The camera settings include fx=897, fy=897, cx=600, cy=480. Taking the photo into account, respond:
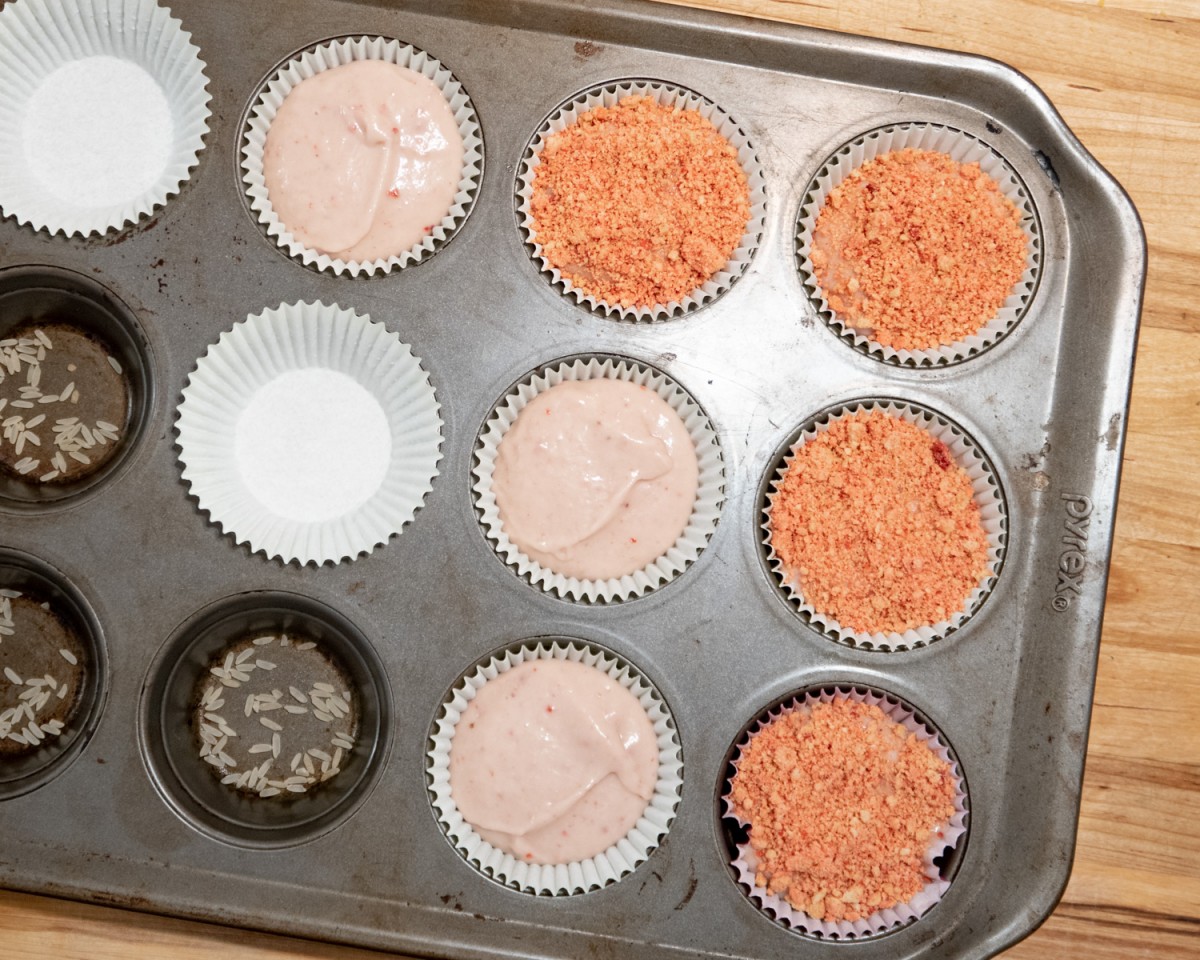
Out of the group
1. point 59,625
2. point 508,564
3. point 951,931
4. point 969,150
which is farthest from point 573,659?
point 969,150

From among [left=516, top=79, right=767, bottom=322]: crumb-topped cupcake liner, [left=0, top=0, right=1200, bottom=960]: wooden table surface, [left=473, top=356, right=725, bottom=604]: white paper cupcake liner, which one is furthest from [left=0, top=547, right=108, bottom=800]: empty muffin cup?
[left=0, top=0, right=1200, bottom=960]: wooden table surface

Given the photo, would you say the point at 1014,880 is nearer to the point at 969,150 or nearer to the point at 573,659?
the point at 573,659

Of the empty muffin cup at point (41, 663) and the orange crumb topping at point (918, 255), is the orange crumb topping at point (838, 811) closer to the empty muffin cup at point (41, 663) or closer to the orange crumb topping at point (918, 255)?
the orange crumb topping at point (918, 255)

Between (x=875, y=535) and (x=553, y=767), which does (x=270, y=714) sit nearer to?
(x=553, y=767)

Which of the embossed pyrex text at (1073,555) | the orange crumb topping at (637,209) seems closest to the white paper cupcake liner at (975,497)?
the embossed pyrex text at (1073,555)

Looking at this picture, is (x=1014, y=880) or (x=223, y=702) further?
(x=223, y=702)

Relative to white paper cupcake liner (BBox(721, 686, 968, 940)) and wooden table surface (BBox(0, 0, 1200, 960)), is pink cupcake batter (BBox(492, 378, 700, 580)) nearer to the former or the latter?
white paper cupcake liner (BBox(721, 686, 968, 940))
